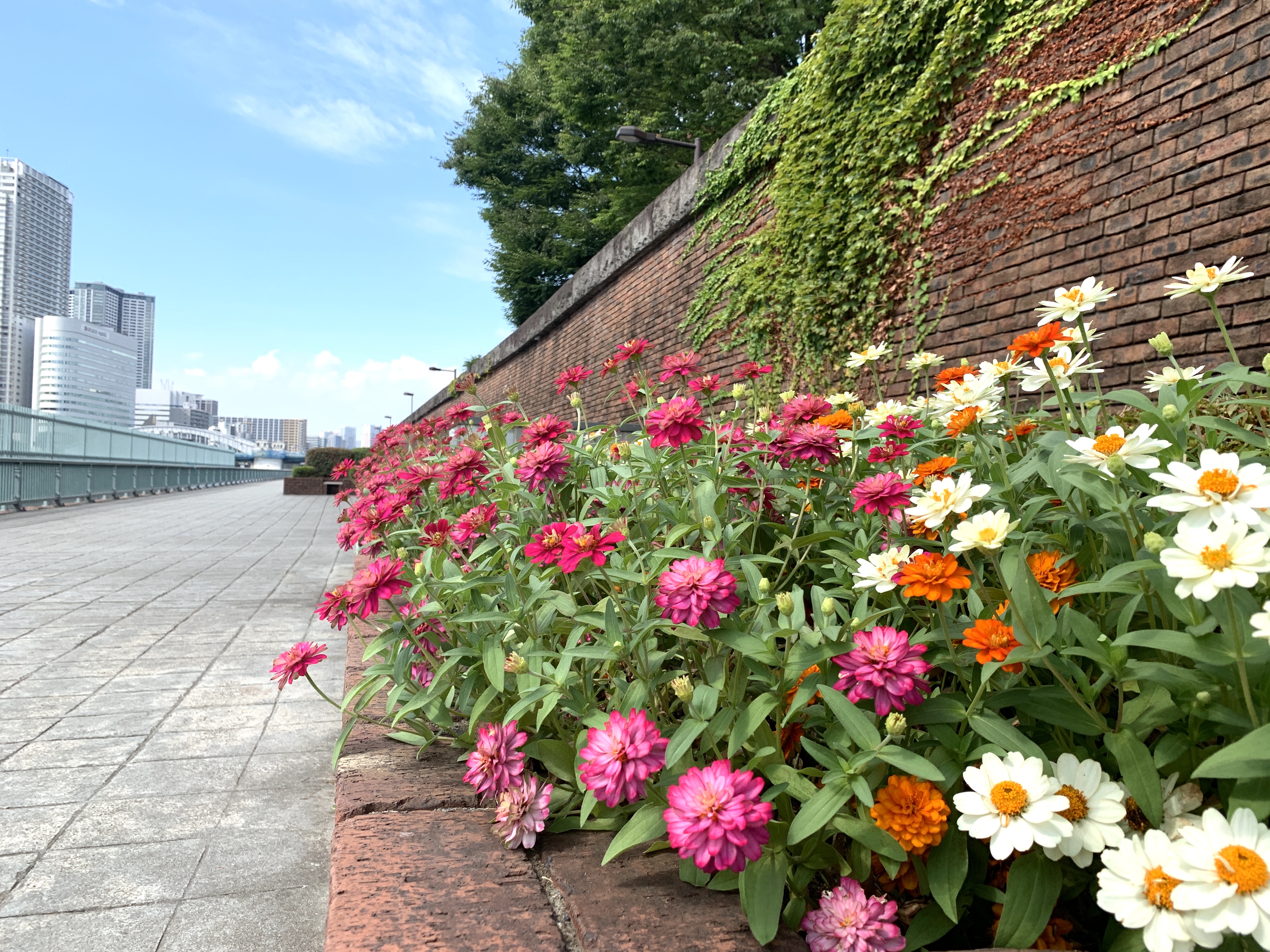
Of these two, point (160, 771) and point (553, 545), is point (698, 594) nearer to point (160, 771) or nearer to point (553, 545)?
point (553, 545)

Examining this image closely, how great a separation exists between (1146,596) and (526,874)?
1146mm

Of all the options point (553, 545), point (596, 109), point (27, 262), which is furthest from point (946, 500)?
point (27, 262)

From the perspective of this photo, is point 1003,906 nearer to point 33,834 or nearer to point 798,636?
point 798,636

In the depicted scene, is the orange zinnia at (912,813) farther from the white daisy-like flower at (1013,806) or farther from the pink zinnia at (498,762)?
the pink zinnia at (498,762)

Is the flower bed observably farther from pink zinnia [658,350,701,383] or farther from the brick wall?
the brick wall

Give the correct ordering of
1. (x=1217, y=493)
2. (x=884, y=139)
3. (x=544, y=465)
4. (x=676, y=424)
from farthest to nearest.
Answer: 1. (x=884, y=139)
2. (x=544, y=465)
3. (x=676, y=424)
4. (x=1217, y=493)

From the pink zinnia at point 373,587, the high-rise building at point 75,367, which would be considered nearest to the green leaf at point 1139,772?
the pink zinnia at point 373,587

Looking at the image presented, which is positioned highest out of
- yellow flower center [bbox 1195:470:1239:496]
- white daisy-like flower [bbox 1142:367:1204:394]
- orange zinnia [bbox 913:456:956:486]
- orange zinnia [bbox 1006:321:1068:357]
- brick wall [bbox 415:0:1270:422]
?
brick wall [bbox 415:0:1270:422]

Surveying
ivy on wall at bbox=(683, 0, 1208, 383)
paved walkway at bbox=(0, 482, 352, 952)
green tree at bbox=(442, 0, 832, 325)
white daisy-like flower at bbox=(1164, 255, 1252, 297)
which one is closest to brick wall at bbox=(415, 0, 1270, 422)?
ivy on wall at bbox=(683, 0, 1208, 383)

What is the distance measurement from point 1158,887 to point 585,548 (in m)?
0.93

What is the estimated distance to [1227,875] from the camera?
789 millimetres

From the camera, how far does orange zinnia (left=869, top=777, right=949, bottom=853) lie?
3.52 ft

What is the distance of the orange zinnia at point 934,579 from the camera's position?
3.61 feet

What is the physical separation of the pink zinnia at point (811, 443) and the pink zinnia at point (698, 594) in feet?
1.61
